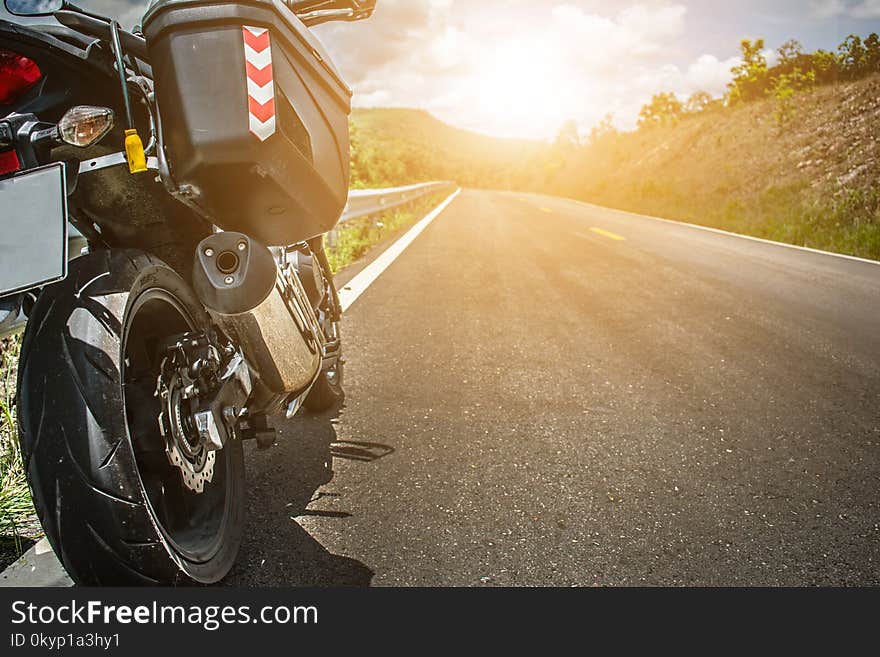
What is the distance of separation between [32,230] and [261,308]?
2.39 ft

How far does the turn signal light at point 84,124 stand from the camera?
1459mm

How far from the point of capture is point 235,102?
1.58 meters

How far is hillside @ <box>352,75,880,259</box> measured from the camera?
12.9m

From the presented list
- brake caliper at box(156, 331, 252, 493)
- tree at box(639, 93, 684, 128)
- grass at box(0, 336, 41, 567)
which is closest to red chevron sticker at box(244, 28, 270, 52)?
brake caliper at box(156, 331, 252, 493)

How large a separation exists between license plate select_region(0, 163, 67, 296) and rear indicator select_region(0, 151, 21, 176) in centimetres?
14

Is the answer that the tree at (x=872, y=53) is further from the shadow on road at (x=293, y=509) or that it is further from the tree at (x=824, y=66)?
the shadow on road at (x=293, y=509)

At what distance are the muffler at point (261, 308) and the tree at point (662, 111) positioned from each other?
4433 cm

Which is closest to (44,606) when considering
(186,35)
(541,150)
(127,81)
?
(127,81)

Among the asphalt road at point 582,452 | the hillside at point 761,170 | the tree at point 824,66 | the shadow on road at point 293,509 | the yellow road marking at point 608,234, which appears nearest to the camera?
the shadow on road at point 293,509

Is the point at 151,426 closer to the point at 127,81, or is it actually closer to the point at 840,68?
the point at 127,81

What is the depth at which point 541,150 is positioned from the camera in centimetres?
6862

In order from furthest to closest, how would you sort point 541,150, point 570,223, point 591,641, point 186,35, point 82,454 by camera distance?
1. point 541,150
2. point 570,223
3. point 591,641
4. point 186,35
5. point 82,454

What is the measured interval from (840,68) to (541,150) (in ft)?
150

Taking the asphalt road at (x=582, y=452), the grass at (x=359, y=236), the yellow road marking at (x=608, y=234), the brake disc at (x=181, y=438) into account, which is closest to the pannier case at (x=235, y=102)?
the brake disc at (x=181, y=438)
